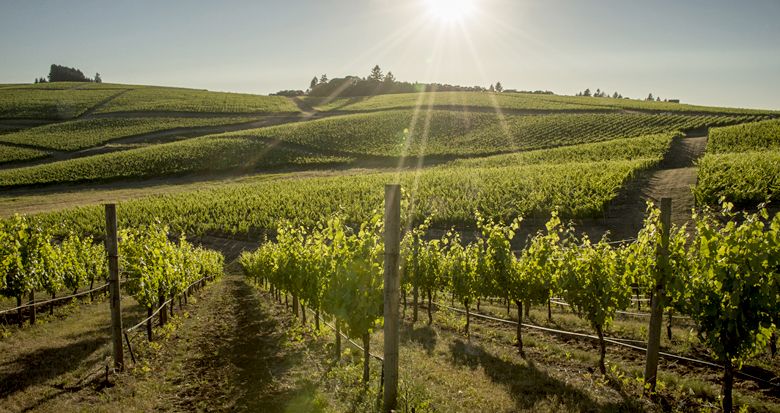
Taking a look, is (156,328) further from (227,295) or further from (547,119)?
(547,119)

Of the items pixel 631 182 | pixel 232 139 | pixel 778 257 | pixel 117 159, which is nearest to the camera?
pixel 778 257

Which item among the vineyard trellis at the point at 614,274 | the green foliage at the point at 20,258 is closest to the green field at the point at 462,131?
the vineyard trellis at the point at 614,274

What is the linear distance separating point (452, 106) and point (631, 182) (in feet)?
251

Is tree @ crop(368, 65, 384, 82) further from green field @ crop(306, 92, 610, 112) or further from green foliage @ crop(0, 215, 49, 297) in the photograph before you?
green foliage @ crop(0, 215, 49, 297)

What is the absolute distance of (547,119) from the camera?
289 feet

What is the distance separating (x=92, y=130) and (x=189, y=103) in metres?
32.2

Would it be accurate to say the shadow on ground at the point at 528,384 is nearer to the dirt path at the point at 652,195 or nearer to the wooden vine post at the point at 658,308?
the wooden vine post at the point at 658,308

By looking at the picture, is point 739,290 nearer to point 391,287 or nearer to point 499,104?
point 391,287

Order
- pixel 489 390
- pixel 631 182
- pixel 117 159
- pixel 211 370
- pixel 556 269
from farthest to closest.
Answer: pixel 117 159
pixel 631 182
pixel 556 269
pixel 211 370
pixel 489 390

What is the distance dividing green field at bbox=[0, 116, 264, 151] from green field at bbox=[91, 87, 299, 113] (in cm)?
978

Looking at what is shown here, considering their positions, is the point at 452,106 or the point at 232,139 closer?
the point at 232,139

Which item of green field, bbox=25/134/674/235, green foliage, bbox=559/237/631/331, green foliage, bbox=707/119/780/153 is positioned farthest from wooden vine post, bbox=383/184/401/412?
green foliage, bbox=707/119/780/153

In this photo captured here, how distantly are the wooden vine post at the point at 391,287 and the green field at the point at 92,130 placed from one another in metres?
95.9

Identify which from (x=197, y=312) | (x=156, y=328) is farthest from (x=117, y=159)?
(x=156, y=328)
